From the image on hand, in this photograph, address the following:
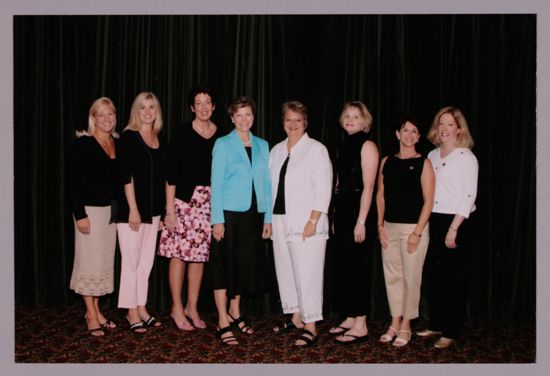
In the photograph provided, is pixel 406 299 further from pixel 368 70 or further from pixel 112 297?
pixel 112 297

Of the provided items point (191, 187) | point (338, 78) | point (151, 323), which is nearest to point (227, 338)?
point (151, 323)

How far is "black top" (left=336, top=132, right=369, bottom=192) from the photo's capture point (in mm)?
3645

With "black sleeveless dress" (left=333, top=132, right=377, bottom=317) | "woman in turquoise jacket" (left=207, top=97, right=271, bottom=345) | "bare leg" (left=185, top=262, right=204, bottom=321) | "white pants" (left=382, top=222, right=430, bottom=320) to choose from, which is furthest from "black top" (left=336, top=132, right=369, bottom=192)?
"bare leg" (left=185, top=262, right=204, bottom=321)

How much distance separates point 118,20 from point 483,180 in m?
3.33

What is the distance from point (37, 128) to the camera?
4660 millimetres

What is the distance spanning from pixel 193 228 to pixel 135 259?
0.48 m

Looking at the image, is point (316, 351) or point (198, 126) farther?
point (198, 126)

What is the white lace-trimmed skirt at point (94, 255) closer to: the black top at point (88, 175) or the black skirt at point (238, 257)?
the black top at point (88, 175)

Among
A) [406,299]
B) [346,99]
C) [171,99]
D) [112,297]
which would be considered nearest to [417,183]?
[406,299]

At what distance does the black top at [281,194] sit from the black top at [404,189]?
2.31 ft

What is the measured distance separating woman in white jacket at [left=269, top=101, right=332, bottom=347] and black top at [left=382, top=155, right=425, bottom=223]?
0.43 m

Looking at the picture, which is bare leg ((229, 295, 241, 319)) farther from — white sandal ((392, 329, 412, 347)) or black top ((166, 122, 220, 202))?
white sandal ((392, 329, 412, 347))

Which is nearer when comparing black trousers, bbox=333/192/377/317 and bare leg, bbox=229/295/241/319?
black trousers, bbox=333/192/377/317

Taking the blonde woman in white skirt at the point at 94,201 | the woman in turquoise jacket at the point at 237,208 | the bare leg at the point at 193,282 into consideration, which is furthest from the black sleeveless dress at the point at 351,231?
the blonde woman in white skirt at the point at 94,201
